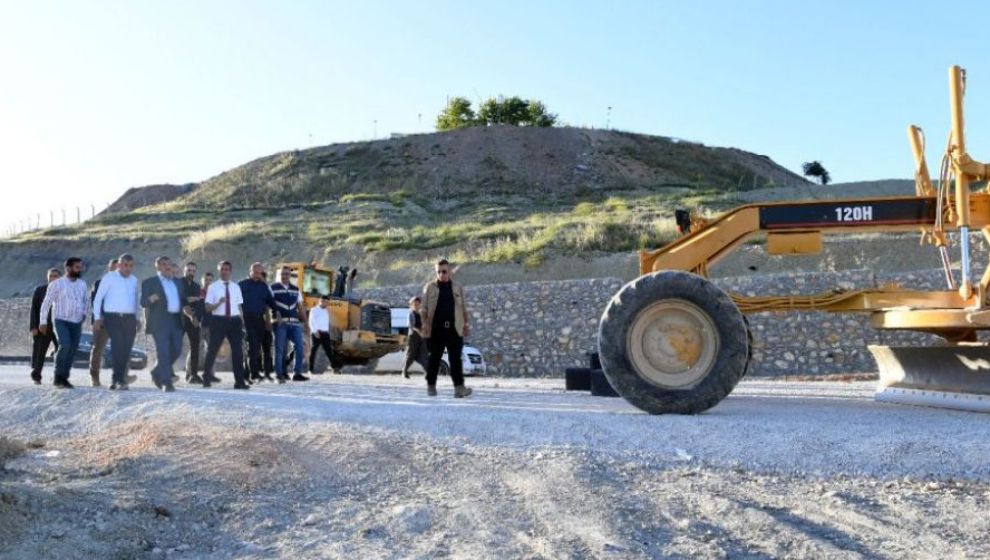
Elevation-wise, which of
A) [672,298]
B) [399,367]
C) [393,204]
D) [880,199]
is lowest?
Result: [399,367]

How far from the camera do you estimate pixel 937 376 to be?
31.5ft

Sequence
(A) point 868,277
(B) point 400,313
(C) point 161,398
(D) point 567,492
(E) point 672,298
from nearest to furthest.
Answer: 1. (D) point 567,492
2. (E) point 672,298
3. (C) point 161,398
4. (A) point 868,277
5. (B) point 400,313

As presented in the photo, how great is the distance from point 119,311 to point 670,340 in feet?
24.3

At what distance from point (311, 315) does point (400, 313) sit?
585 centimetres

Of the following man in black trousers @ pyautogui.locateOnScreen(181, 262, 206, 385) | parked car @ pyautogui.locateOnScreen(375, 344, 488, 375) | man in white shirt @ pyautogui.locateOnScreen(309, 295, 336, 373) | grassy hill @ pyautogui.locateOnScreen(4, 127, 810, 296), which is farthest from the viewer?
grassy hill @ pyautogui.locateOnScreen(4, 127, 810, 296)

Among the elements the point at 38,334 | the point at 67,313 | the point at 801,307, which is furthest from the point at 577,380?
the point at 38,334

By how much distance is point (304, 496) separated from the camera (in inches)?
233

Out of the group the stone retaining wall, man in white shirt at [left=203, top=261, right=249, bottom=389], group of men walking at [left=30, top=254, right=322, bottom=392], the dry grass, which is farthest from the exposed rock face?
man in white shirt at [left=203, top=261, right=249, bottom=389]

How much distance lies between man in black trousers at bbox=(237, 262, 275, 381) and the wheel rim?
731 centimetres

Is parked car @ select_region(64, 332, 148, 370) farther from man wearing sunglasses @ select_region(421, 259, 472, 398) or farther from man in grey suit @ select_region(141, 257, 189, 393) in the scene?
man wearing sunglasses @ select_region(421, 259, 472, 398)

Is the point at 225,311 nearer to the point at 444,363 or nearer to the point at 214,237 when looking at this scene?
the point at 444,363

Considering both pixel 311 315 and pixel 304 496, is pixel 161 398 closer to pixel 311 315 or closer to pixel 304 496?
pixel 304 496

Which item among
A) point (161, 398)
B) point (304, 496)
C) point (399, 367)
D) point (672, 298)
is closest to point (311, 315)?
point (399, 367)

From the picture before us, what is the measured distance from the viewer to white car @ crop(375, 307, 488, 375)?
23.2 meters
